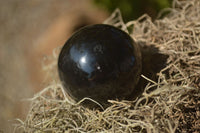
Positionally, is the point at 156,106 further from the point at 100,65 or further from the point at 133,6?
the point at 133,6

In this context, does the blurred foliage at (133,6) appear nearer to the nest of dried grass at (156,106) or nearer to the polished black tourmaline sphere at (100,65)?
the nest of dried grass at (156,106)

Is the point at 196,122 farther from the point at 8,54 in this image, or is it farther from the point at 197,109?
the point at 8,54

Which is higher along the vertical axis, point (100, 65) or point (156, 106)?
point (100, 65)

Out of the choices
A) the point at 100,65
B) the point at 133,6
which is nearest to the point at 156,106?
the point at 100,65

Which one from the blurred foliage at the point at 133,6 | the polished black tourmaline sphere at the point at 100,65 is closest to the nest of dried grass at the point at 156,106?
the polished black tourmaline sphere at the point at 100,65

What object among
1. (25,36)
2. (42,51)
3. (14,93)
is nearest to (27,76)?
(14,93)

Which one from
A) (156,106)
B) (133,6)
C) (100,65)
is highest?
(133,6)
